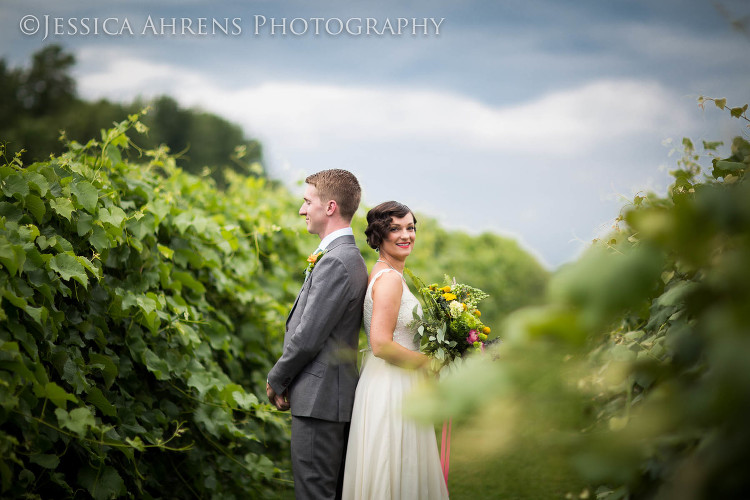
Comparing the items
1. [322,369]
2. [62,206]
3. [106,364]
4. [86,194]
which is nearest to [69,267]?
[62,206]

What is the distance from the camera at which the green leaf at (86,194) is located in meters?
2.50

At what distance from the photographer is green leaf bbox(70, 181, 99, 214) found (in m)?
2.50

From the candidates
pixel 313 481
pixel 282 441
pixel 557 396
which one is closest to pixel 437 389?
pixel 557 396

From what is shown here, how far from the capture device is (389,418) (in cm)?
282

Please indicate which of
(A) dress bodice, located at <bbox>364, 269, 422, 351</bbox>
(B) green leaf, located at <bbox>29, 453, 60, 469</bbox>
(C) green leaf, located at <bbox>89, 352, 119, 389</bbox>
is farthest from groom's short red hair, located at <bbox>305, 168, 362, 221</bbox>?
(B) green leaf, located at <bbox>29, 453, 60, 469</bbox>

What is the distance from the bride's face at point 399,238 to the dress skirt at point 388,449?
1.92ft

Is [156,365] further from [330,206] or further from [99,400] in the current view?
[330,206]

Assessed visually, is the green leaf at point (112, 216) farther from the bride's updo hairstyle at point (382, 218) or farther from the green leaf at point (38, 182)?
the bride's updo hairstyle at point (382, 218)

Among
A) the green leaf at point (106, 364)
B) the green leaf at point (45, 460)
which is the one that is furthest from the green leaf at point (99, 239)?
the green leaf at point (45, 460)

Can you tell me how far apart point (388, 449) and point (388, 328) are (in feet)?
1.92

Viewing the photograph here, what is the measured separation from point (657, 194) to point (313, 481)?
2091 millimetres

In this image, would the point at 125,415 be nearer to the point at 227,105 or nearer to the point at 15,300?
the point at 15,300

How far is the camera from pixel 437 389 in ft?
2.27

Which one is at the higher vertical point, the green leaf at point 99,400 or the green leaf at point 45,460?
the green leaf at point 99,400
